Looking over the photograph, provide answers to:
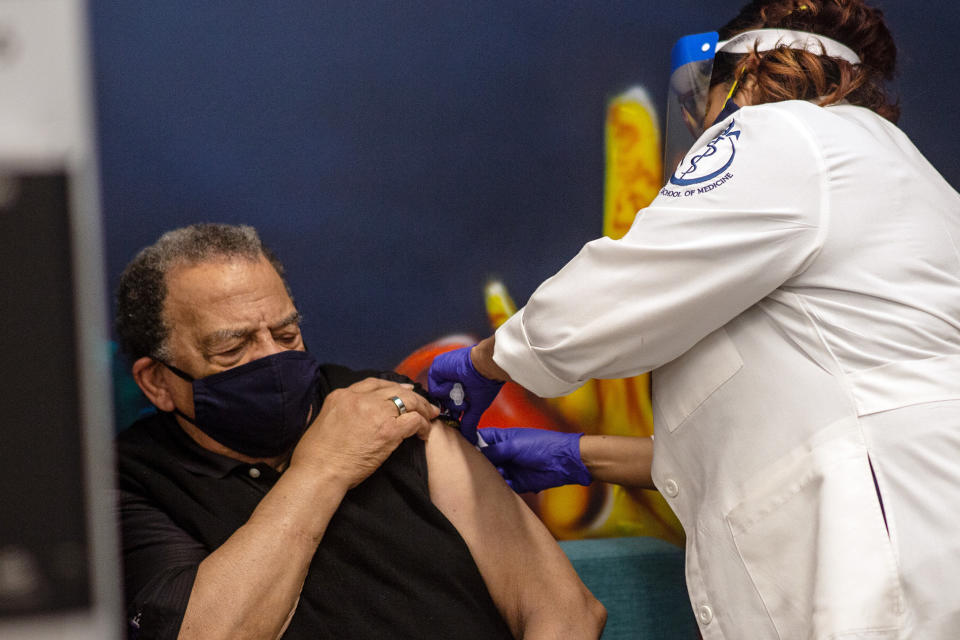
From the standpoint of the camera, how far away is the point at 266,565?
150 cm

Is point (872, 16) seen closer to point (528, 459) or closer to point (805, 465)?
point (805, 465)

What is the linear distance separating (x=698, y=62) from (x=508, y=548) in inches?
46.6

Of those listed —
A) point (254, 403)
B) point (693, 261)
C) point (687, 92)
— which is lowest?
point (254, 403)

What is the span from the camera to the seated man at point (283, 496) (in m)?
1.52

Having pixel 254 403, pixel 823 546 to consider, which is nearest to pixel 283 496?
pixel 254 403

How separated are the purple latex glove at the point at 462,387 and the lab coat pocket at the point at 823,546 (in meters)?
0.59

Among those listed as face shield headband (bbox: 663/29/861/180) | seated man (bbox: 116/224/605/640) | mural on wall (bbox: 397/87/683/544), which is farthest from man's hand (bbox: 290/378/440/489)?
face shield headband (bbox: 663/29/861/180)

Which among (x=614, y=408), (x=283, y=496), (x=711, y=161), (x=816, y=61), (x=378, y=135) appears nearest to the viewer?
(x=711, y=161)

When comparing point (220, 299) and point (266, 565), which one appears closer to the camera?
point (266, 565)

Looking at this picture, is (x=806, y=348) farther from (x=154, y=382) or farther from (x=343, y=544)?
(x=154, y=382)

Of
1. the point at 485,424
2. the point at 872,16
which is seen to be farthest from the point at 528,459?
the point at 872,16

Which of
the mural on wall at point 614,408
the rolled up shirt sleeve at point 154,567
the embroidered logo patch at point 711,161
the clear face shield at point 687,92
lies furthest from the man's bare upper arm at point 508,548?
the clear face shield at point 687,92

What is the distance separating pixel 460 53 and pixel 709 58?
650mm

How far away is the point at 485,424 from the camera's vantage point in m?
2.34
